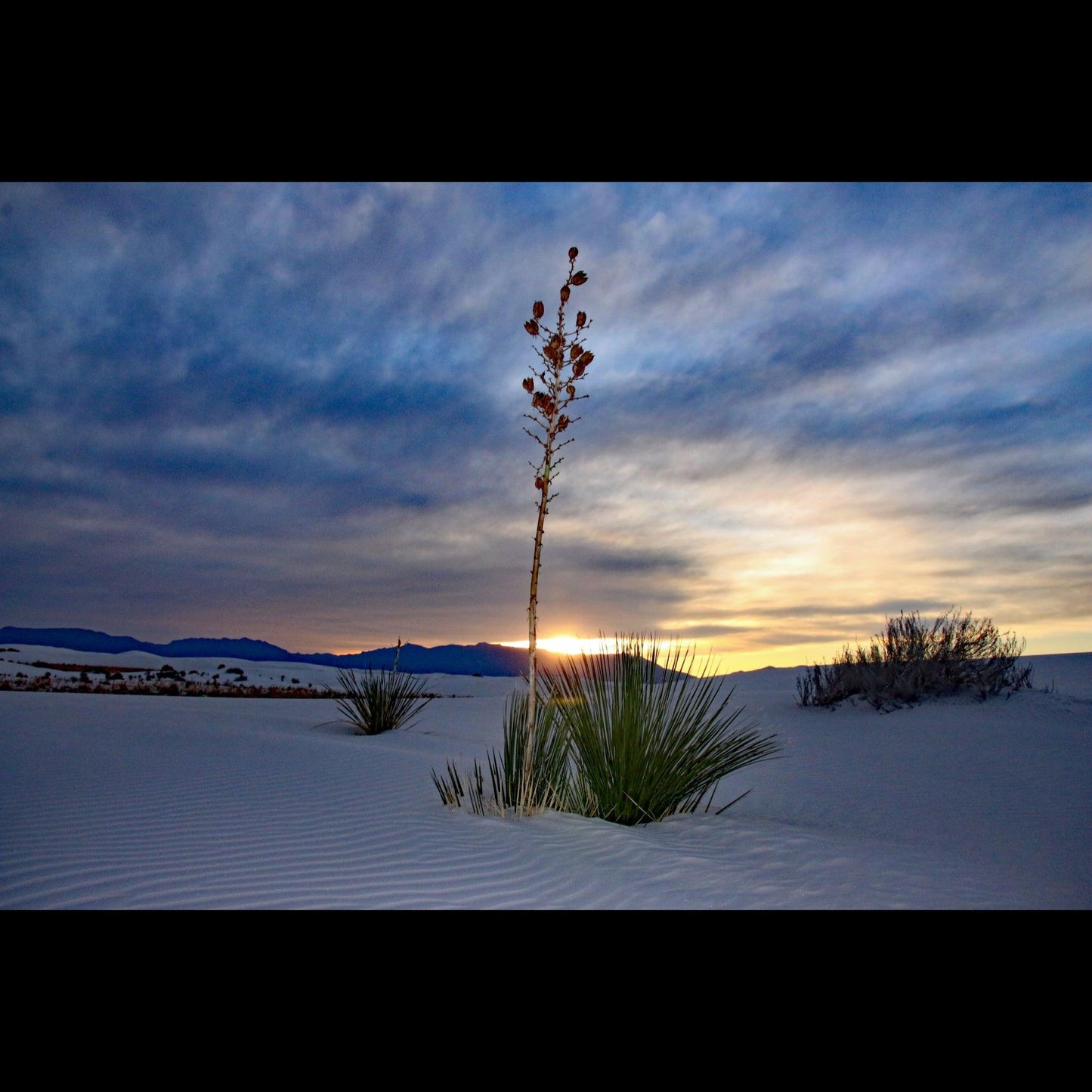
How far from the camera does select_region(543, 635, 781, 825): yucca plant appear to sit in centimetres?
457

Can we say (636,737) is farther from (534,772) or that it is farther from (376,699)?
(376,699)

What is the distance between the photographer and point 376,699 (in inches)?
401

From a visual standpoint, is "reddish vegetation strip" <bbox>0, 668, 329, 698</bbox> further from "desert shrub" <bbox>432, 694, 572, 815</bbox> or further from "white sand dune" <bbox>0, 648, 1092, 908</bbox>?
"desert shrub" <bbox>432, 694, 572, 815</bbox>

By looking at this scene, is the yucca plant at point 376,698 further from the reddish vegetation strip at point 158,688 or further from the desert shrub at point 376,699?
the reddish vegetation strip at point 158,688

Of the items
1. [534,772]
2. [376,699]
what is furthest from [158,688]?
[534,772]

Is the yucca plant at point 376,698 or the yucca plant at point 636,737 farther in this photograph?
the yucca plant at point 376,698

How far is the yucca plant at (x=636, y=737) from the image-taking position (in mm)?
4570

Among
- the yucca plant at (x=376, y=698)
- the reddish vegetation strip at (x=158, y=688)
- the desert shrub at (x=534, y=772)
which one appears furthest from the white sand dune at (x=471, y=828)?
the reddish vegetation strip at (x=158, y=688)

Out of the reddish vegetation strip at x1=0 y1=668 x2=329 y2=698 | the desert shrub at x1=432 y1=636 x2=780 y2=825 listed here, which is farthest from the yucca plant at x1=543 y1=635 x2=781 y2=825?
the reddish vegetation strip at x1=0 y1=668 x2=329 y2=698

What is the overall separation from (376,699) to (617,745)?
6.44 m

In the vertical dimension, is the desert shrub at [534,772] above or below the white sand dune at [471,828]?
above

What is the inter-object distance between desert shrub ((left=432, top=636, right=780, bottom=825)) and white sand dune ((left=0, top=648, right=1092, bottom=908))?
0.85ft
